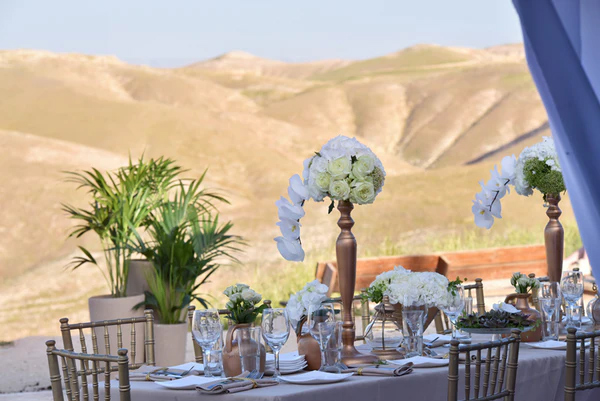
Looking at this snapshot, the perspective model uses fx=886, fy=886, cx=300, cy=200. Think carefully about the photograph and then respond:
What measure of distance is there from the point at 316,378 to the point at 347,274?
18.3 inches

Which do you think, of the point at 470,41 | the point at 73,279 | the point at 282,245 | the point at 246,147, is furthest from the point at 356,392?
the point at 470,41

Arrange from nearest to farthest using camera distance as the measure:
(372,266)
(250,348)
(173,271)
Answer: (250,348)
(173,271)
(372,266)

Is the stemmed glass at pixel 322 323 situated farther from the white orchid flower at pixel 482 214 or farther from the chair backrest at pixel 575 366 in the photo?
the white orchid flower at pixel 482 214

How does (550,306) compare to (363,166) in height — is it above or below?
below

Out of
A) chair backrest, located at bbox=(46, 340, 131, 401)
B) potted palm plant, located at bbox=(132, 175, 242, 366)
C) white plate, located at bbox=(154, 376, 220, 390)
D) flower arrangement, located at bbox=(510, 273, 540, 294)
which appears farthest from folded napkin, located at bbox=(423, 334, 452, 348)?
potted palm plant, located at bbox=(132, 175, 242, 366)

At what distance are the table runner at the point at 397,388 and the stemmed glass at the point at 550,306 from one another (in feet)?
1.00

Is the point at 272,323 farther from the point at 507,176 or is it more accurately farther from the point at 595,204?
the point at 507,176

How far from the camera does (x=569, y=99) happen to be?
1.78 m

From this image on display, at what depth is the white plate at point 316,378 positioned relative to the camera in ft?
8.21

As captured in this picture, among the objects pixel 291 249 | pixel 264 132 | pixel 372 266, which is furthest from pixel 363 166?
pixel 264 132

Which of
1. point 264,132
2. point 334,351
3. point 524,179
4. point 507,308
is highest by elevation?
point 264,132

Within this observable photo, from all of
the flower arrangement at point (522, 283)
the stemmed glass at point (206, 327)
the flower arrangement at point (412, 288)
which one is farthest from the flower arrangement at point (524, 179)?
the stemmed glass at point (206, 327)

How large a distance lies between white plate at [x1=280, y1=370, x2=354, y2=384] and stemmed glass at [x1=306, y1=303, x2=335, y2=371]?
0.37ft

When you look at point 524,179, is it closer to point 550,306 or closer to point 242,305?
point 550,306
